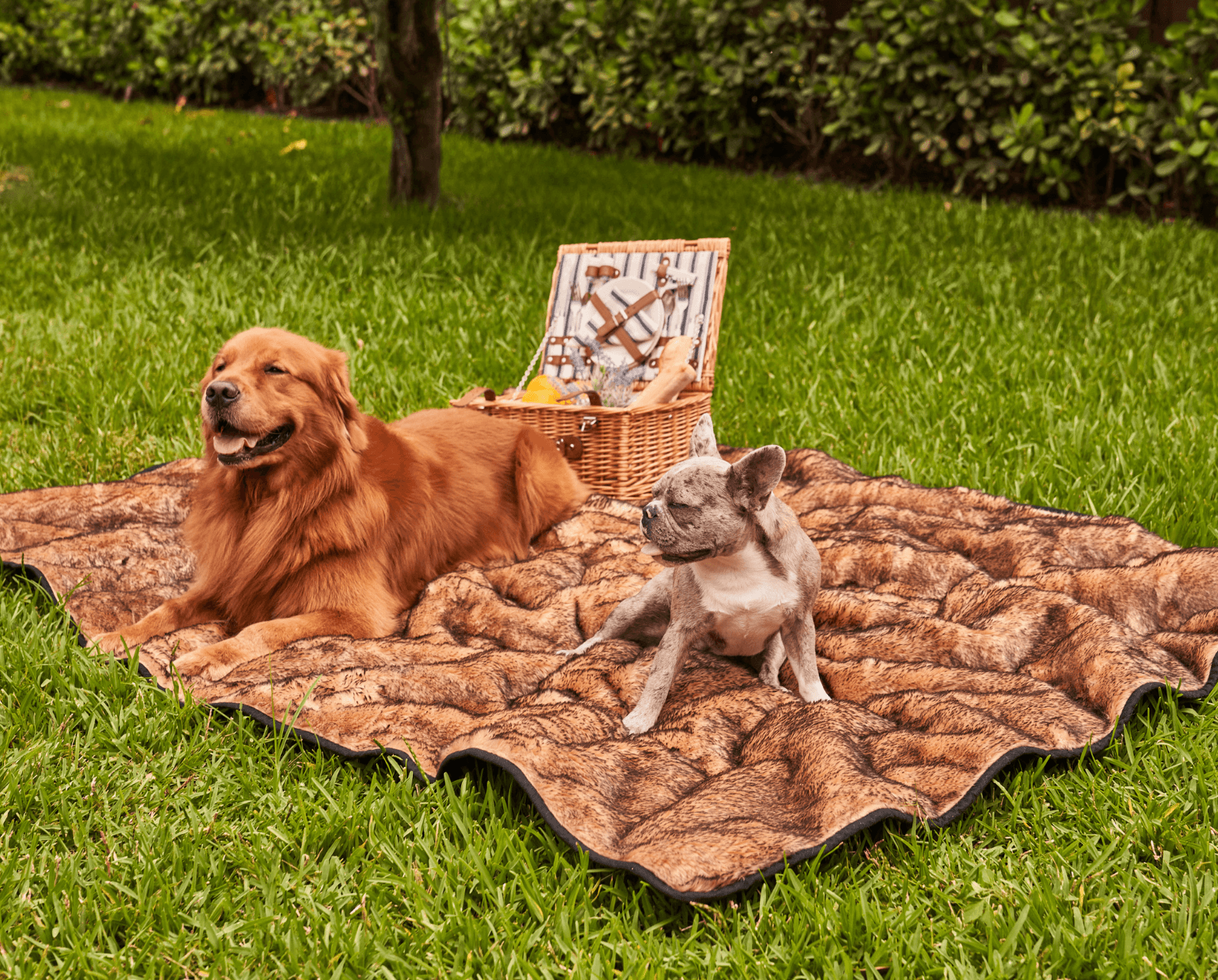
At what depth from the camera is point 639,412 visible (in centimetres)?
370

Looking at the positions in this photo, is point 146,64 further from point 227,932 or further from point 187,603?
point 227,932

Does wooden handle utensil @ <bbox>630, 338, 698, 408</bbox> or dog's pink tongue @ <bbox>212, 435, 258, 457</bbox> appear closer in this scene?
dog's pink tongue @ <bbox>212, 435, 258, 457</bbox>

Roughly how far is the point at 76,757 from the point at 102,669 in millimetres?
330

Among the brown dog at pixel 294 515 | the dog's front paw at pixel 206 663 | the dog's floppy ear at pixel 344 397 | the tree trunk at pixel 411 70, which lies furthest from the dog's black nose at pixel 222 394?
the tree trunk at pixel 411 70

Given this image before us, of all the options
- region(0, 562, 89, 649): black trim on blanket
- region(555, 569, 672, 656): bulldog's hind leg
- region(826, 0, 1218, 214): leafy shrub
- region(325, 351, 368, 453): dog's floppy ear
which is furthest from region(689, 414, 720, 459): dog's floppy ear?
region(826, 0, 1218, 214): leafy shrub

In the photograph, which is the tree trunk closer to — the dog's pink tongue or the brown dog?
the brown dog

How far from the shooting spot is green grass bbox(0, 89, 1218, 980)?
166 cm

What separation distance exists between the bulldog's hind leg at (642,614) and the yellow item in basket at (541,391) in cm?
140

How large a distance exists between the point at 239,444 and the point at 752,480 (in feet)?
4.52

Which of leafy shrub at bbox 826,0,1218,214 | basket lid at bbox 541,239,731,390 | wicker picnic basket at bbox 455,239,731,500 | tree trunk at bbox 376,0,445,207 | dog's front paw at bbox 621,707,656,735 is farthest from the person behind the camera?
leafy shrub at bbox 826,0,1218,214

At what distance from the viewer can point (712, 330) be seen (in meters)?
4.06

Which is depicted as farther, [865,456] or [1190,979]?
[865,456]

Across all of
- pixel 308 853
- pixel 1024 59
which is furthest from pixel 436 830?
pixel 1024 59

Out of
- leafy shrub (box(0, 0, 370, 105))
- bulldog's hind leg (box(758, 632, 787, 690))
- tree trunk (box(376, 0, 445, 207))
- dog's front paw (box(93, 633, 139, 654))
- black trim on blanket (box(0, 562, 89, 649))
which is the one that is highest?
leafy shrub (box(0, 0, 370, 105))
